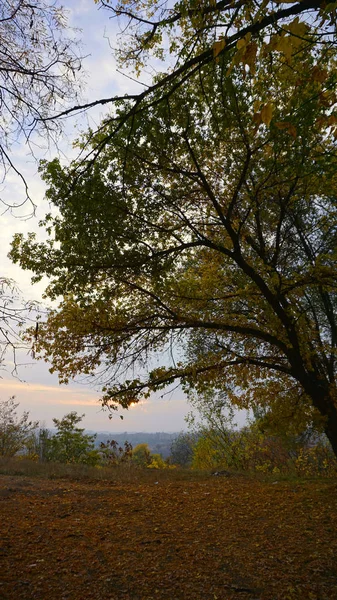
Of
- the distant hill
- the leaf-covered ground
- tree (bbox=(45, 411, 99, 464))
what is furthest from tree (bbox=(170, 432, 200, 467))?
the leaf-covered ground

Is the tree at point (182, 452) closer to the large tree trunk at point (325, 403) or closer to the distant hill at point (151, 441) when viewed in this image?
the distant hill at point (151, 441)

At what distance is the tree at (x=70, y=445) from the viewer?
15.8m

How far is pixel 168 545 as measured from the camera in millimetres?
4516

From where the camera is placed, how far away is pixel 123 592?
3.31m

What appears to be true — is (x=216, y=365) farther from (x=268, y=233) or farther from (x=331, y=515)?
(x=268, y=233)

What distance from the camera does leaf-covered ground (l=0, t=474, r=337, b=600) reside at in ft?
11.1

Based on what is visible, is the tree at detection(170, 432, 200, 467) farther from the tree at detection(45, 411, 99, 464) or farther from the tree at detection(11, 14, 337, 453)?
the tree at detection(11, 14, 337, 453)

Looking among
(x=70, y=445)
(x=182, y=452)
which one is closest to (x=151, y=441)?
(x=182, y=452)

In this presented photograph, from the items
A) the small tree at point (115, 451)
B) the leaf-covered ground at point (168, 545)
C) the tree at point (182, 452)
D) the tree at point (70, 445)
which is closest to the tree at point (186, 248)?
the leaf-covered ground at point (168, 545)

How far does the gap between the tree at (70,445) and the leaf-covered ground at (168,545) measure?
28.1 ft

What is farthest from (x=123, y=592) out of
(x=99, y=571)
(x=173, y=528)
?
(x=173, y=528)

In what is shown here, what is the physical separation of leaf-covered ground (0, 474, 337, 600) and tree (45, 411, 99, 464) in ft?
28.1

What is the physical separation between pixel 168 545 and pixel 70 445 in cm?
1313

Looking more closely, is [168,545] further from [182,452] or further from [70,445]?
[182,452]
